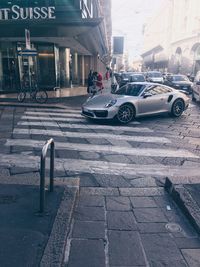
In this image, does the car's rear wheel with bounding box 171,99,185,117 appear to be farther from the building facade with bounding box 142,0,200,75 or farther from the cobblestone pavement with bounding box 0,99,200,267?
the building facade with bounding box 142,0,200,75

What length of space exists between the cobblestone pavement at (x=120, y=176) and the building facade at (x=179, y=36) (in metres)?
53.1

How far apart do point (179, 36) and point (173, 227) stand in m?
77.6

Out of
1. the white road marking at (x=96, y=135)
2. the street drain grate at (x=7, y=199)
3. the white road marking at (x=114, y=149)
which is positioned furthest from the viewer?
the white road marking at (x=96, y=135)

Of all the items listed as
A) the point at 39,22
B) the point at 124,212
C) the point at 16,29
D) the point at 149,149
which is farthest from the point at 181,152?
the point at 16,29

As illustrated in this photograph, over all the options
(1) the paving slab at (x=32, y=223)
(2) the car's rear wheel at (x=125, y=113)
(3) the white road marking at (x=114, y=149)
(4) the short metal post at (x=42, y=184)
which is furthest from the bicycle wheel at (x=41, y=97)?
(4) the short metal post at (x=42, y=184)

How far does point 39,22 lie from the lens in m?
13.3

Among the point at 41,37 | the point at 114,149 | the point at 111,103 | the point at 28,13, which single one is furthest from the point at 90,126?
the point at 41,37

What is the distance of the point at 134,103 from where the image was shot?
364 inches

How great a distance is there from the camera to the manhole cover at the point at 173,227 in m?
3.25

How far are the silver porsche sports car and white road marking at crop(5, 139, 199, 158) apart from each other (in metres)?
2.59

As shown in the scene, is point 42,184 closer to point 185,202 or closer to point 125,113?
point 185,202

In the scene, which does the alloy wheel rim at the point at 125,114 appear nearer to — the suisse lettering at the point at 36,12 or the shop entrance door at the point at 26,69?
the suisse lettering at the point at 36,12

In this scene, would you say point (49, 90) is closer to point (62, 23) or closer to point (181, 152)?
point (62, 23)

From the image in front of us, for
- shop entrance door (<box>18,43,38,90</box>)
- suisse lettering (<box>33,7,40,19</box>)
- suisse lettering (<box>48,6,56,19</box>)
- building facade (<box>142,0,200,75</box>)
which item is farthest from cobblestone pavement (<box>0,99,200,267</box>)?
building facade (<box>142,0,200,75</box>)
